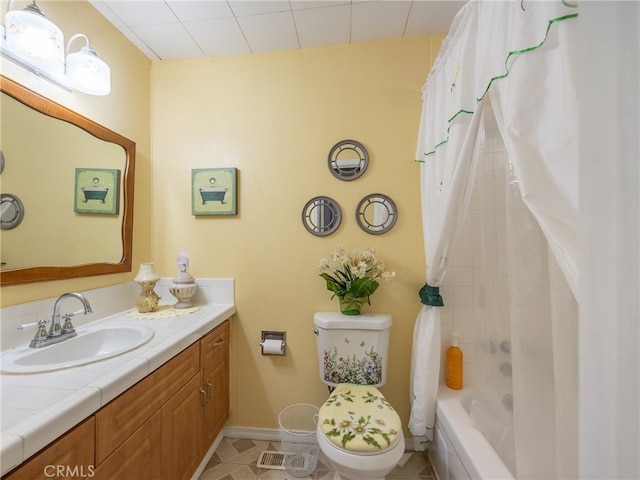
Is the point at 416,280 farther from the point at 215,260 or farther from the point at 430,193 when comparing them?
the point at 215,260

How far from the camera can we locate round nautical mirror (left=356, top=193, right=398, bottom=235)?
1.58 m

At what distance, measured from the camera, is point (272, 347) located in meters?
1.59

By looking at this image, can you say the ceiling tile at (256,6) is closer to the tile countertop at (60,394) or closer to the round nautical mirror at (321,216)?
the round nautical mirror at (321,216)

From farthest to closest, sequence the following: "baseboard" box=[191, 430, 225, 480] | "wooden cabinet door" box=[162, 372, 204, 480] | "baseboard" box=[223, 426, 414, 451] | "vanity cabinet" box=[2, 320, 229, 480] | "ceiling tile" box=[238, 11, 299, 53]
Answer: "baseboard" box=[223, 426, 414, 451] < "ceiling tile" box=[238, 11, 299, 53] < "baseboard" box=[191, 430, 225, 480] < "wooden cabinet door" box=[162, 372, 204, 480] < "vanity cabinet" box=[2, 320, 229, 480]

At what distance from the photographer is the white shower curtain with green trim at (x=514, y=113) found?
1.71 feet

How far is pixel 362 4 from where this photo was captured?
1.36 metres

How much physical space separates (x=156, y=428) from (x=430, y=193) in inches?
63.6

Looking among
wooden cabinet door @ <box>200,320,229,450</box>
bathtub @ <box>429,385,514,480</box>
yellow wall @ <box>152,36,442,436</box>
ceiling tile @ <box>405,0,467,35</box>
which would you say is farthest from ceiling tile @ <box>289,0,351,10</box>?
bathtub @ <box>429,385,514,480</box>

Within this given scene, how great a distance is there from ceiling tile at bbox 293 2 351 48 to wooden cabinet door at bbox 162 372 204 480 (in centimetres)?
201

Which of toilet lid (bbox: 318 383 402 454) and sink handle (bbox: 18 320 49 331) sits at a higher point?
sink handle (bbox: 18 320 49 331)

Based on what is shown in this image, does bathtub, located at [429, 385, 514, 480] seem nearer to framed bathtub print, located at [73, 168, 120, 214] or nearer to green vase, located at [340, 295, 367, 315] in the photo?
green vase, located at [340, 295, 367, 315]

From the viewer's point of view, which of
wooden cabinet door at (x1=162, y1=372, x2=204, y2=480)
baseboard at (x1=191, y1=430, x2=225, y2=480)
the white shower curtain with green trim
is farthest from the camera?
baseboard at (x1=191, y1=430, x2=225, y2=480)

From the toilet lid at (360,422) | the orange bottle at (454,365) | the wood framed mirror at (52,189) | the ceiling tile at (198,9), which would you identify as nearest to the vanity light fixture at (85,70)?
the wood framed mirror at (52,189)

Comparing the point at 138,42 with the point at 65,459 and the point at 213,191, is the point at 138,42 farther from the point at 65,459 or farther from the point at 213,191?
the point at 65,459
